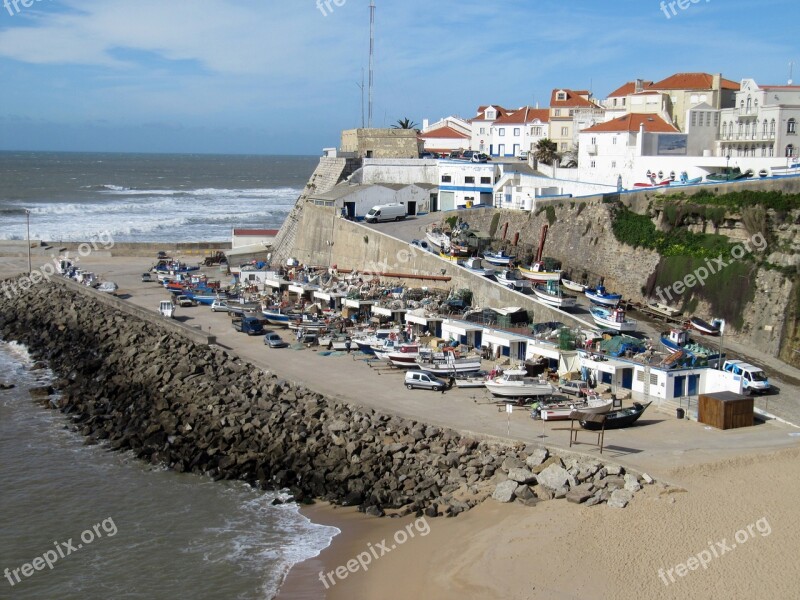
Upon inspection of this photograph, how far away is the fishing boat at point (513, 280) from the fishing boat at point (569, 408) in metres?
9.50

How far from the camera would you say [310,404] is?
23.1 meters

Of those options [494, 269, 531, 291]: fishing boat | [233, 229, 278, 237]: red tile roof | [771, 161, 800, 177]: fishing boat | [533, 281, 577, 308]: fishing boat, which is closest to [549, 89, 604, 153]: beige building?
[771, 161, 800, 177]: fishing boat

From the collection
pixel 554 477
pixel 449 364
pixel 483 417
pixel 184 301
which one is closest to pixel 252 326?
pixel 184 301

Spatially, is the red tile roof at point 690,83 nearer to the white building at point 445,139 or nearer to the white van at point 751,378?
the white building at point 445,139

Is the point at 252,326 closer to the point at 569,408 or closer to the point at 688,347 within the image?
the point at 569,408

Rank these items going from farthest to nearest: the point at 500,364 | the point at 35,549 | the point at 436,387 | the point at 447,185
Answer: the point at 447,185 < the point at 500,364 < the point at 436,387 < the point at 35,549

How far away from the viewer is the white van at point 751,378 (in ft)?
73.0

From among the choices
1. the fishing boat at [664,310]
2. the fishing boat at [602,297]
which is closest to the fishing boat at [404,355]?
the fishing boat at [602,297]

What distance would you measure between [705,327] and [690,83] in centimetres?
1966

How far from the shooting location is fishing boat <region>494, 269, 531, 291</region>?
30.7 meters

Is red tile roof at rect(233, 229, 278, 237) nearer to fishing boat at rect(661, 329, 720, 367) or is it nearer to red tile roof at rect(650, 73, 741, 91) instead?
red tile roof at rect(650, 73, 741, 91)

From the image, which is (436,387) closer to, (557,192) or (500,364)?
(500,364)

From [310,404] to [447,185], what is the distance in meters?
22.3

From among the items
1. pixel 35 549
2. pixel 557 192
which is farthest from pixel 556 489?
pixel 557 192
